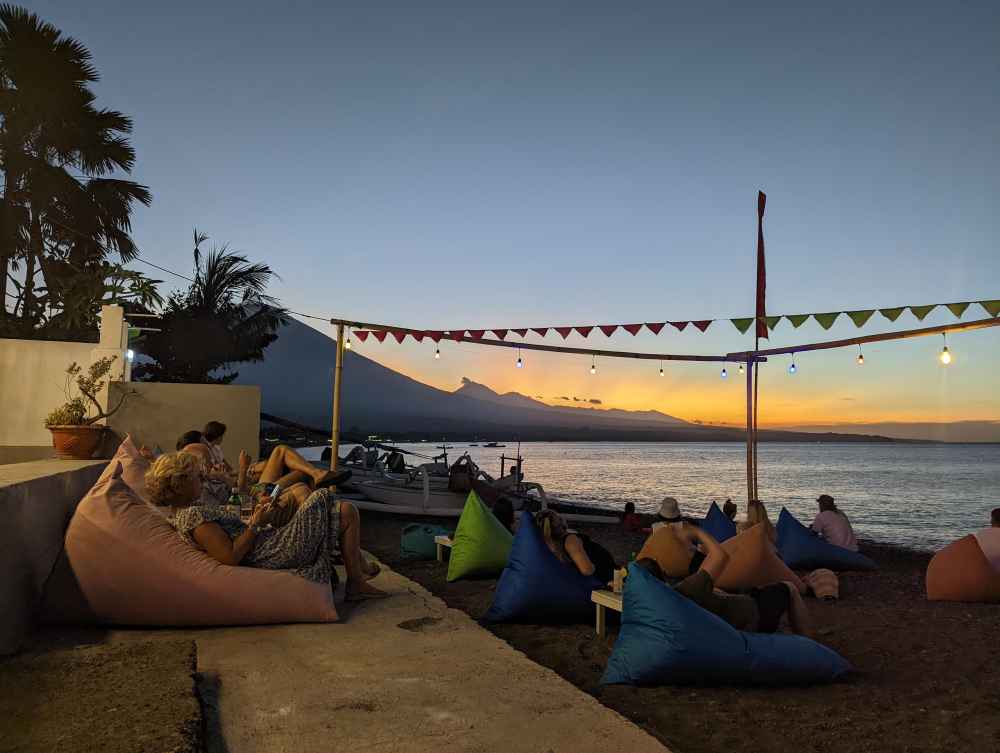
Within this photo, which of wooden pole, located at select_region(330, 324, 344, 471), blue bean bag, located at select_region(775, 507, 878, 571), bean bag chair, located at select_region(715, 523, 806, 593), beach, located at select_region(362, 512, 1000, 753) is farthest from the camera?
blue bean bag, located at select_region(775, 507, 878, 571)

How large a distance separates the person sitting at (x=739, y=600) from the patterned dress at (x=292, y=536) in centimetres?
157

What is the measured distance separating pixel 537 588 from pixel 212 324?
1752 cm

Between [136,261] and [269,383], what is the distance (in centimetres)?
17162

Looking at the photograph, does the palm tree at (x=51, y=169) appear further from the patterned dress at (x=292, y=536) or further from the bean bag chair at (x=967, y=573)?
the bean bag chair at (x=967, y=573)

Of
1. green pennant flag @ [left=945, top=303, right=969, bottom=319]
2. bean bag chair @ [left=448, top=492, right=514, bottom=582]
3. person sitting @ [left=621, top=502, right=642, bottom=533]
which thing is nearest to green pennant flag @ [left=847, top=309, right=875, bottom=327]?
green pennant flag @ [left=945, top=303, right=969, bottom=319]

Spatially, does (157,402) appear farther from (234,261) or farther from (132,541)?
(234,261)

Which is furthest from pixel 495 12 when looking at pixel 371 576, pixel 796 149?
pixel 371 576

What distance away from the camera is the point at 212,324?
19.5m

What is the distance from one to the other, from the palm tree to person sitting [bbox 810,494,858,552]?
13.8 metres

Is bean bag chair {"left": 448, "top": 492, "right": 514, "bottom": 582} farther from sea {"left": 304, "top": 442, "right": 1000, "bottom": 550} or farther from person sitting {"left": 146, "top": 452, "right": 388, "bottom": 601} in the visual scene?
sea {"left": 304, "top": 442, "right": 1000, "bottom": 550}

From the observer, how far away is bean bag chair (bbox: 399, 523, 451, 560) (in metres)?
7.05

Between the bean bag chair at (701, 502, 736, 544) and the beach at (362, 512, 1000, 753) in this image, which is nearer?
the beach at (362, 512, 1000, 753)

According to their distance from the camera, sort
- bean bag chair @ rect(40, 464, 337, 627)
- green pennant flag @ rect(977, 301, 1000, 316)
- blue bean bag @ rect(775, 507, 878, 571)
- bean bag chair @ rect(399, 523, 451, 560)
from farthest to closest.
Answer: blue bean bag @ rect(775, 507, 878, 571) → bean bag chair @ rect(399, 523, 451, 560) → green pennant flag @ rect(977, 301, 1000, 316) → bean bag chair @ rect(40, 464, 337, 627)

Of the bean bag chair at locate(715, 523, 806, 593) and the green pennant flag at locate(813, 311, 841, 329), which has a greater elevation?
the green pennant flag at locate(813, 311, 841, 329)
